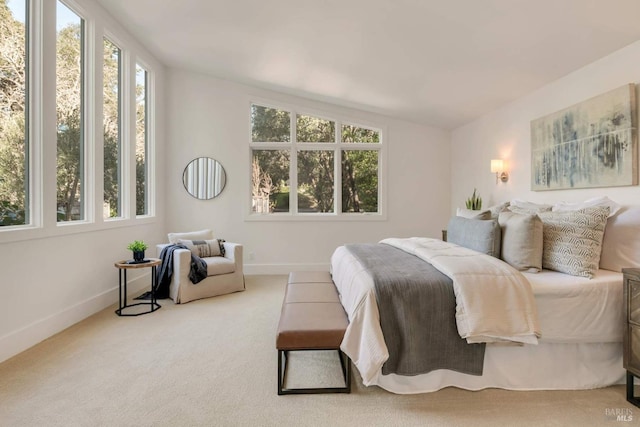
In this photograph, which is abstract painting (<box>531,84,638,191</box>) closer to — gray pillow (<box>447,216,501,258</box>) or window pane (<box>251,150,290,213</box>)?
gray pillow (<box>447,216,501,258</box>)

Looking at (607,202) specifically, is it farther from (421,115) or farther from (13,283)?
(13,283)

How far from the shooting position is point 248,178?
542 cm

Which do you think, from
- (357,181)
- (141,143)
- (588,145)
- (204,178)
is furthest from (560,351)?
(141,143)

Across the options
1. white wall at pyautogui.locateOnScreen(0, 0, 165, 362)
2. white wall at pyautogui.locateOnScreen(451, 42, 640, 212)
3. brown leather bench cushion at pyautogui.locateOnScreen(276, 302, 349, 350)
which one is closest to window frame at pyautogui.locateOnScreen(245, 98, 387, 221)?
white wall at pyautogui.locateOnScreen(451, 42, 640, 212)

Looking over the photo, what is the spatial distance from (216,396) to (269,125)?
429 cm

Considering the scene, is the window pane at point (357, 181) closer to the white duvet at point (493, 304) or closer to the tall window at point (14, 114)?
the white duvet at point (493, 304)

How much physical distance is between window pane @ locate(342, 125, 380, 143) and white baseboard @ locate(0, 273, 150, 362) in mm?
3749

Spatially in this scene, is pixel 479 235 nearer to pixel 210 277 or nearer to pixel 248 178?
pixel 210 277

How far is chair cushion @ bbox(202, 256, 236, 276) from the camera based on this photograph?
4125 mm

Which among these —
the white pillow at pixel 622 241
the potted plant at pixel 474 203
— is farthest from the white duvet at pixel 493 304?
the potted plant at pixel 474 203

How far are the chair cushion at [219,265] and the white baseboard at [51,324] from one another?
100 cm

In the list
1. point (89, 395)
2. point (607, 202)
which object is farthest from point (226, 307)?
point (607, 202)

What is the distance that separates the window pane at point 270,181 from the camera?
217 inches

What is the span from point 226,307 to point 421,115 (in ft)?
12.4
